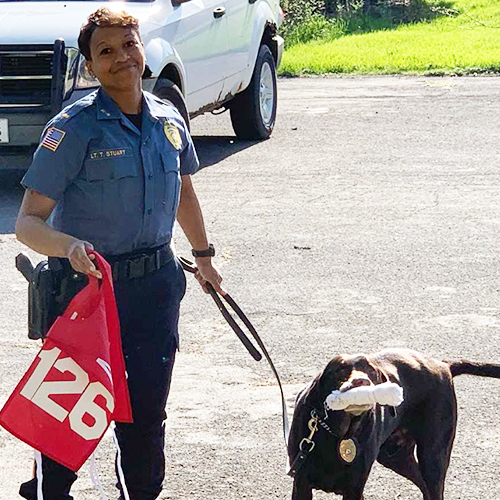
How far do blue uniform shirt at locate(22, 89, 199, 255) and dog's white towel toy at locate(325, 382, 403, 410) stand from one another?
0.76 metres

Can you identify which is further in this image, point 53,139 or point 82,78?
point 82,78

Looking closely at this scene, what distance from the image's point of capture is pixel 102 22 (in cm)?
369

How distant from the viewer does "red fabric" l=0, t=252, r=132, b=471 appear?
3.55 meters

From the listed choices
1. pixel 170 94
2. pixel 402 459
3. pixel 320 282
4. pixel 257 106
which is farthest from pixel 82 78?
pixel 402 459

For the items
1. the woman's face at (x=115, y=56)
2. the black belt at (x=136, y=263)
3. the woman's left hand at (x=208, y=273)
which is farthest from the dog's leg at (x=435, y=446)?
the woman's face at (x=115, y=56)

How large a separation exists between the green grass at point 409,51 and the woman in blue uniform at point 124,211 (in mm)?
12721

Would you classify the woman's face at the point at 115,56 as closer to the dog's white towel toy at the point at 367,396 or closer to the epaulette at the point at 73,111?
the epaulette at the point at 73,111

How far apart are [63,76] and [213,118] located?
4759mm

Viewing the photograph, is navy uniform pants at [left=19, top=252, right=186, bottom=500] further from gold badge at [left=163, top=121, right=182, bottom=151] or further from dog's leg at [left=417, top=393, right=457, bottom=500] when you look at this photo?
dog's leg at [left=417, top=393, right=457, bottom=500]

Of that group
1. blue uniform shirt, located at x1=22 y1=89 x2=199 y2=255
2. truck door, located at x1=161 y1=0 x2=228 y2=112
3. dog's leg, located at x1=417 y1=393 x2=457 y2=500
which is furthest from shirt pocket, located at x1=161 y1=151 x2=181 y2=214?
truck door, located at x1=161 y1=0 x2=228 y2=112

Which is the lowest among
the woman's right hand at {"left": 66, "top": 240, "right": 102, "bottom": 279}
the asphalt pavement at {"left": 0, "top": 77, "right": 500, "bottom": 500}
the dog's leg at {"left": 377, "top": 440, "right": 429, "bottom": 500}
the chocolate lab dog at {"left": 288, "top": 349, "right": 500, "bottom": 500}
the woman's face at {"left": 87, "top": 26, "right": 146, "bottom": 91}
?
the asphalt pavement at {"left": 0, "top": 77, "right": 500, "bottom": 500}

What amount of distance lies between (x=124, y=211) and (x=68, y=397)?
60 cm

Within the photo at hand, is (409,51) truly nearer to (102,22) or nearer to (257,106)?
(257,106)

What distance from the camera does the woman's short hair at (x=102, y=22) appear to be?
145 inches
